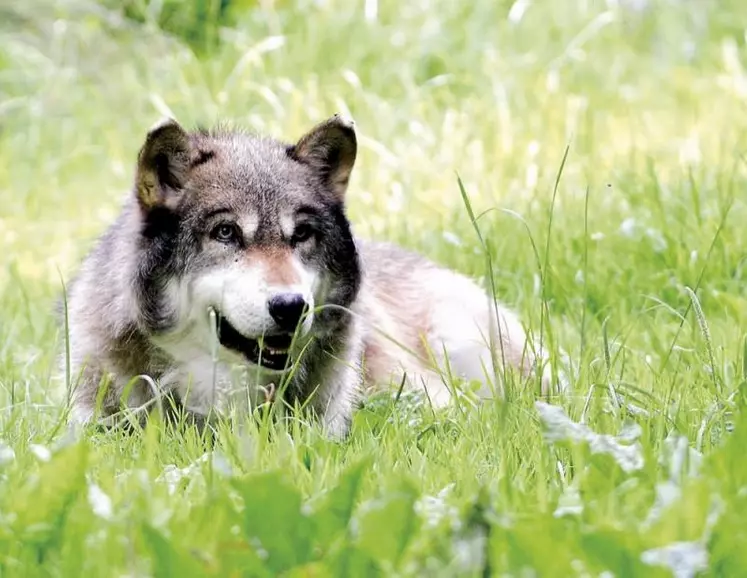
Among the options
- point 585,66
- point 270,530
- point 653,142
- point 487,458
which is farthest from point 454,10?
point 270,530

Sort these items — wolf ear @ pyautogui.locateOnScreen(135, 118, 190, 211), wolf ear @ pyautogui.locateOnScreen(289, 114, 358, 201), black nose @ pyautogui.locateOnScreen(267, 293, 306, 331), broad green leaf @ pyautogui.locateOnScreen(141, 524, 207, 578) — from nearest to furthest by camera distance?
broad green leaf @ pyautogui.locateOnScreen(141, 524, 207, 578) → black nose @ pyautogui.locateOnScreen(267, 293, 306, 331) → wolf ear @ pyautogui.locateOnScreen(135, 118, 190, 211) → wolf ear @ pyautogui.locateOnScreen(289, 114, 358, 201)

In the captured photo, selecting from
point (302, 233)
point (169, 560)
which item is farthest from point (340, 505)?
point (302, 233)

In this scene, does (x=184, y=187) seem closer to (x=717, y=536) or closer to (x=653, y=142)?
(x=717, y=536)

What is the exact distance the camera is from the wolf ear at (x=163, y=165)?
3.92m

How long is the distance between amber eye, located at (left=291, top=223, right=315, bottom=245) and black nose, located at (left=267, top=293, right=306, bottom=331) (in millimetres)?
334

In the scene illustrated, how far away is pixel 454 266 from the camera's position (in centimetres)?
581

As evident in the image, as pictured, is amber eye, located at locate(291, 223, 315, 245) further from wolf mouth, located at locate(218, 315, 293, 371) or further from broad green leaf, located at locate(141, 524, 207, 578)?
broad green leaf, located at locate(141, 524, 207, 578)

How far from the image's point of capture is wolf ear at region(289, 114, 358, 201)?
4.21m

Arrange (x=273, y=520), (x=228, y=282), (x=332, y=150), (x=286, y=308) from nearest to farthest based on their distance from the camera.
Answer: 1. (x=273, y=520)
2. (x=286, y=308)
3. (x=228, y=282)
4. (x=332, y=150)

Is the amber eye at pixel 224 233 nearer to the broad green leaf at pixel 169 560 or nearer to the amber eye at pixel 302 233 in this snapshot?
the amber eye at pixel 302 233

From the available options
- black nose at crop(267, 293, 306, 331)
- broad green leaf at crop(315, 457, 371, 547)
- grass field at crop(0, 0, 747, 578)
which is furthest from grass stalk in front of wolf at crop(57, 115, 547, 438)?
broad green leaf at crop(315, 457, 371, 547)

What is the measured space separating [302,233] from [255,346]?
A: 40 cm

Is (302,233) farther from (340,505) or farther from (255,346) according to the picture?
(340,505)

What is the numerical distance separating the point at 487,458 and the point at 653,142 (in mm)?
4340
